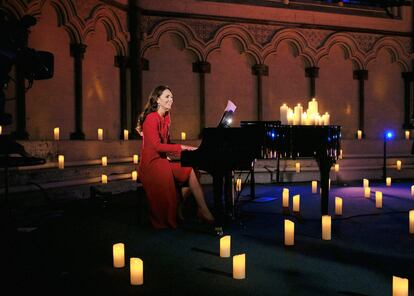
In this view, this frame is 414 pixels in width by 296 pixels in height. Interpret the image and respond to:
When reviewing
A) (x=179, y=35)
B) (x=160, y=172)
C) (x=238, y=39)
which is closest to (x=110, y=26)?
(x=179, y=35)

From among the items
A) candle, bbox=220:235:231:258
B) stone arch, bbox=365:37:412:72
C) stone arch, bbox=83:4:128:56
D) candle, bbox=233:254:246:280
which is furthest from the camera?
stone arch, bbox=365:37:412:72

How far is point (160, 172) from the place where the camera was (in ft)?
16.2

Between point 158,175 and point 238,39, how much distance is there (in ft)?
20.0

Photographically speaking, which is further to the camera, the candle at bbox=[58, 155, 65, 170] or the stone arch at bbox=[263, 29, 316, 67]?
the stone arch at bbox=[263, 29, 316, 67]

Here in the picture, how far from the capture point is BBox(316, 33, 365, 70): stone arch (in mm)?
10820

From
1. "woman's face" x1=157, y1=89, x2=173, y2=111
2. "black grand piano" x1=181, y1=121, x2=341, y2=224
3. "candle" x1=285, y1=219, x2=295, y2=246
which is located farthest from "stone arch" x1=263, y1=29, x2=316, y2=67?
"candle" x1=285, y1=219, x2=295, y2=246

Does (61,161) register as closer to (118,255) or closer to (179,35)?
(118,255)

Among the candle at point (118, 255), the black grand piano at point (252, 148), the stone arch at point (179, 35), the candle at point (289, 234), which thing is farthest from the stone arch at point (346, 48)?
the candle at point (118, 255)

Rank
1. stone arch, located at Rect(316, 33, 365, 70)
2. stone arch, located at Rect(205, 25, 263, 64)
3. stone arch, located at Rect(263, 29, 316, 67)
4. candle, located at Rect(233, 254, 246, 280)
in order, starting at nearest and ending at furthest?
candle, located at Rect(233, 254, 246, 280) < stone arch, located at Rect(205, 25, 263, 64) < stone arch, located at Rect(263, 29, 316, 67) < stone arch, located at Rect(316, 33, 365, 70)

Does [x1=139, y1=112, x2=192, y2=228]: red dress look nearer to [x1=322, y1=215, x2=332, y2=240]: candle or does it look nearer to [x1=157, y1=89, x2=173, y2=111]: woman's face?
[x1=157, y1=89, x2=173, y2=111]: woman's face

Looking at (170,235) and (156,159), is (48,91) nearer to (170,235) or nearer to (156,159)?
(156,159)

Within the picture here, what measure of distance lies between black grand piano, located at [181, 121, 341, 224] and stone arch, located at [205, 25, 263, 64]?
535 centimetres

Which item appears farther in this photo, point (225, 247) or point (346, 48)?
point (346, 48)

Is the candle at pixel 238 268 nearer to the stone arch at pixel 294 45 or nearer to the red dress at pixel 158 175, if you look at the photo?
the red dress at pixel 158 175
